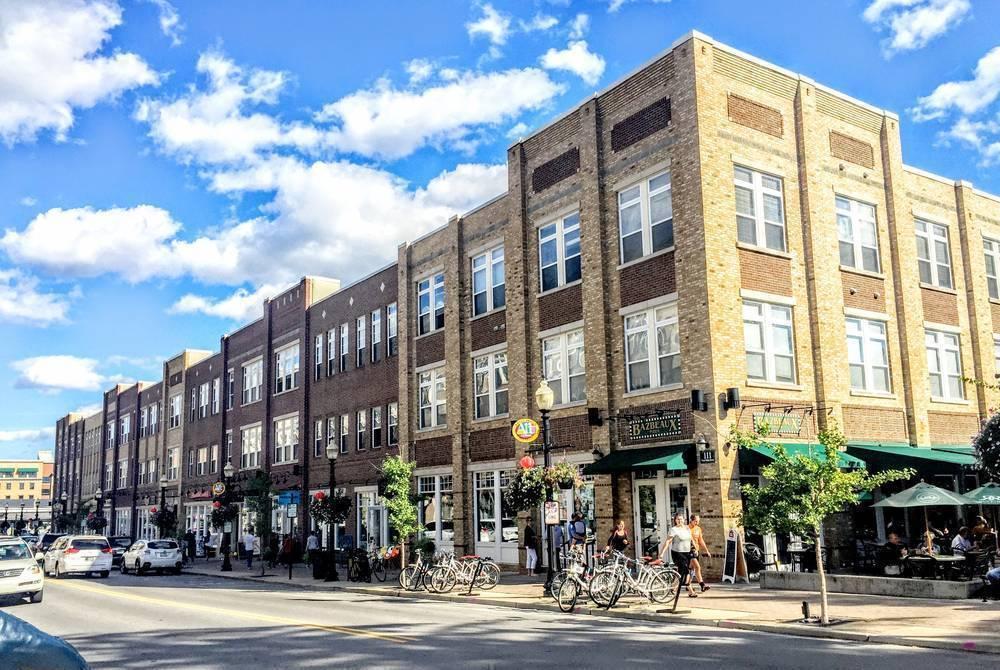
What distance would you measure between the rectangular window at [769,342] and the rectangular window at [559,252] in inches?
224

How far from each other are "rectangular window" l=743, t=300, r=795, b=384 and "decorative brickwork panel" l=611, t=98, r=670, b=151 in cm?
544

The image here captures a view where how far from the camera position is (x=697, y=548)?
67.8 ft

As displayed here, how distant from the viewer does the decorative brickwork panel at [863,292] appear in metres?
26.2

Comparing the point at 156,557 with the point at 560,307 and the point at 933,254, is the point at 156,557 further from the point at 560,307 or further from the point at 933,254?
the point at 933,254

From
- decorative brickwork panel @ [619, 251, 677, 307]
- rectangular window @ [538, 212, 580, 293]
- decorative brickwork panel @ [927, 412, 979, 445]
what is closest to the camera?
decorative brickwork panel @ [619, 251, 677, 307]

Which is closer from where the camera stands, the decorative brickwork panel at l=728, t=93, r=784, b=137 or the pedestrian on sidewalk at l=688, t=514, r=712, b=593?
the pedestrian on sidewalk at l=688, t=514, r=712, b=593

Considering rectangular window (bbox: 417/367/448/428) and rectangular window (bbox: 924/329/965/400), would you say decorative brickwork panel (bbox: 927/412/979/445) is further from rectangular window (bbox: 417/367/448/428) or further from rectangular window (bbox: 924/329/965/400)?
rectangular window (bbox: 417/367/448/428)

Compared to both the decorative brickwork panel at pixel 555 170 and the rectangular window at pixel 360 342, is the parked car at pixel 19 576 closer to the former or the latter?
the decorative brickwork panel at pixel 555 170

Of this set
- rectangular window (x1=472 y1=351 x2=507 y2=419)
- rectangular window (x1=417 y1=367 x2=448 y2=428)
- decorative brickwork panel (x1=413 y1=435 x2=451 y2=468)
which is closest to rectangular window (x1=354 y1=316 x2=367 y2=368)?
rectangular window (x1=417 y1=367 x2=448 y2=428)

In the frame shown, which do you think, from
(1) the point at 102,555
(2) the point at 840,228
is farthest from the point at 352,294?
(2) the point at 840,228

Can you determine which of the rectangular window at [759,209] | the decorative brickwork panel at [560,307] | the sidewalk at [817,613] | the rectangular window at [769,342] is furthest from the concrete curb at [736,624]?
the rectangular window at [759,209]

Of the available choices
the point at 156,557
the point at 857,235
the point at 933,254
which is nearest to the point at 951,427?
the point at 933,254

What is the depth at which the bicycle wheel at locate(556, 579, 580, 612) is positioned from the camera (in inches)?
699

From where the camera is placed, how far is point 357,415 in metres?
39.8
